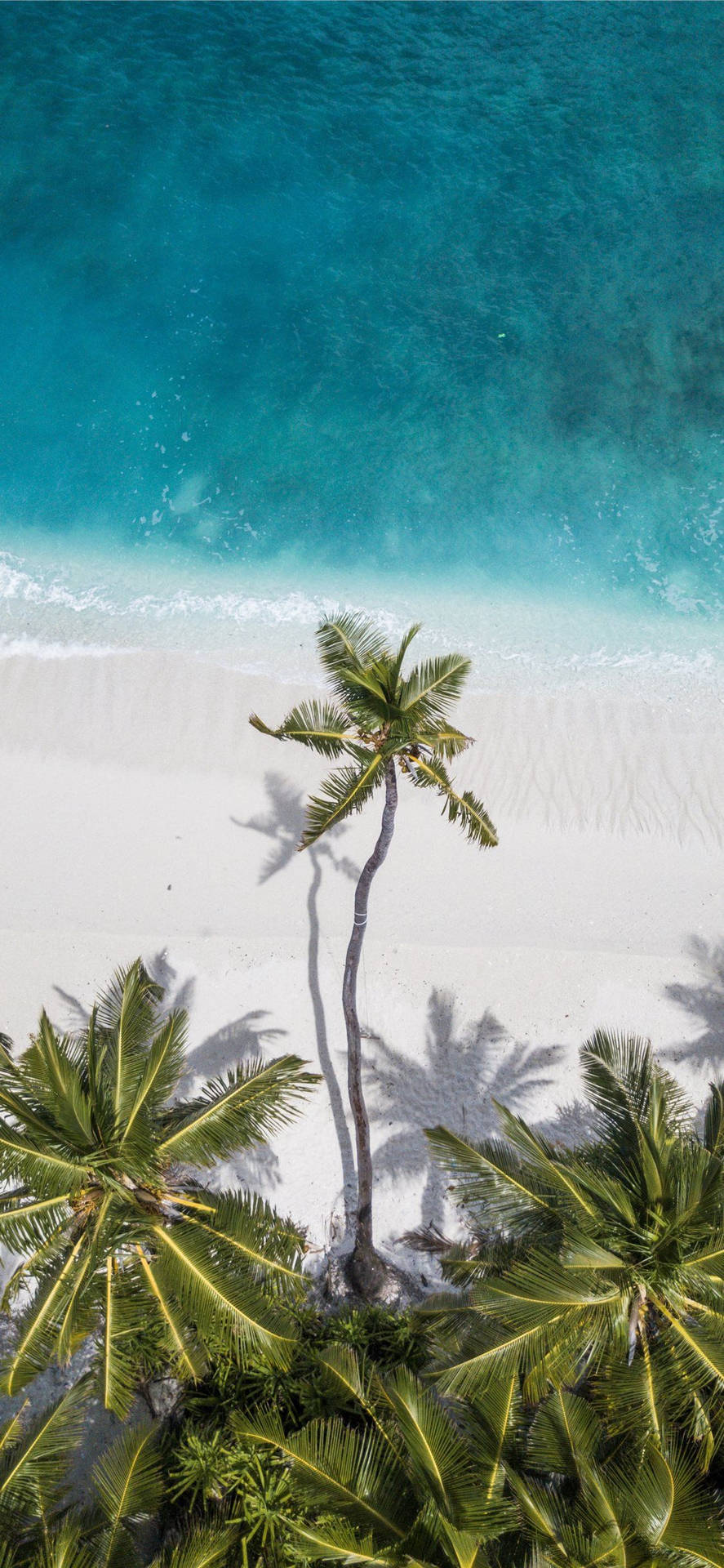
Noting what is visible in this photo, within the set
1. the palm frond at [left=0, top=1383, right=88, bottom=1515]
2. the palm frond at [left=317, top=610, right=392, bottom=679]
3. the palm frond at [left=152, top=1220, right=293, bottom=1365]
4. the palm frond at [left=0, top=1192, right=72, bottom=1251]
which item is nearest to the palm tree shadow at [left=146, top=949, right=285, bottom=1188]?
the palm frond at [left=0, top=1383, right=88, bottom=1515]

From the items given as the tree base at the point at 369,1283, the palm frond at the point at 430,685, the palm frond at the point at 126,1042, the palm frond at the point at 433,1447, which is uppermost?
the palm frond at the point at 430,685

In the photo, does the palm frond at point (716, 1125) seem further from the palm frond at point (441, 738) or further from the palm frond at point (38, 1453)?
the palm frond at point (38, 1453)

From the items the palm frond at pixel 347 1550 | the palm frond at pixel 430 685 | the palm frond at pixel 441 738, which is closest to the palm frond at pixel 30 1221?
the palm frond at pixel 347 1550

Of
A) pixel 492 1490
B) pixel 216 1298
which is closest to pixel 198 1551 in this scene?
pixel 216 1298

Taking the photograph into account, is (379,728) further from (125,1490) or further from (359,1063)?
(125,1490)

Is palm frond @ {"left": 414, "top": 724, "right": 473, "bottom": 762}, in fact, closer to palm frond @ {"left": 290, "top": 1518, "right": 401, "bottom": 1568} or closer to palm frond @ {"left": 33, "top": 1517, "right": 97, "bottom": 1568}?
palm frond @ {"left": 290, "top": 1518, "right": 401, "bottom": 1568}

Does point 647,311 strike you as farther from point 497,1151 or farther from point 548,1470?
point 548,1470

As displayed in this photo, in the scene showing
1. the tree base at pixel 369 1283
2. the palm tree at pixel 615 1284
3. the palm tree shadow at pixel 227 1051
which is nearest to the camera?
the palm tree at pixel 615 1284
